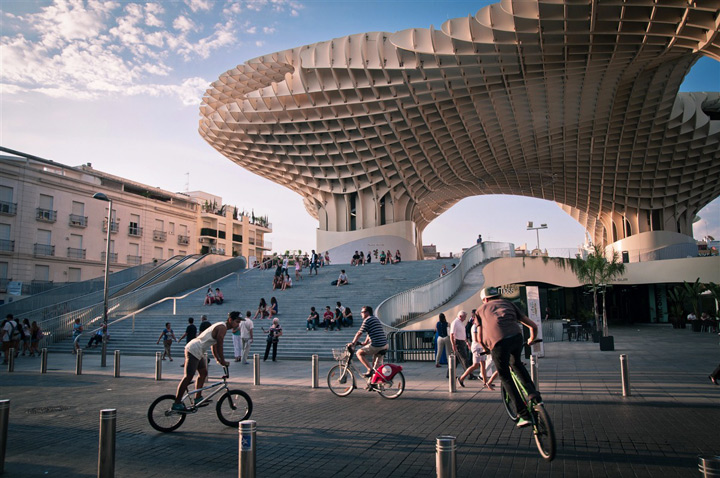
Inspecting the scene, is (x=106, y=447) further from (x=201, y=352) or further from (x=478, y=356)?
(x=478, y=356)

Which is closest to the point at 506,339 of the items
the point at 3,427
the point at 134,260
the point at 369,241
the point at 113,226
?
the point at 3,427

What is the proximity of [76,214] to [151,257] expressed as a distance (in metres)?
7.96

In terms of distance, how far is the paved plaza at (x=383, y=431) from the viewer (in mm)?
5055

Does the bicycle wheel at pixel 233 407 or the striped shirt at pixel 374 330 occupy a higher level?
the striped shirt at pixel 374 330

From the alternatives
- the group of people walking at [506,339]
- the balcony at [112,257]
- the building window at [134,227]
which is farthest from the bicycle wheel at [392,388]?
the building window at [134,227]

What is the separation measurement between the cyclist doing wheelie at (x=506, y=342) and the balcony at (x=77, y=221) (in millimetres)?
40579

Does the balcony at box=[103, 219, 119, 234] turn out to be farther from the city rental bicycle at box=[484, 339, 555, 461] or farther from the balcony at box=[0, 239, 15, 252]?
the city rental bicycle at box=[484, 339, 555, 461]

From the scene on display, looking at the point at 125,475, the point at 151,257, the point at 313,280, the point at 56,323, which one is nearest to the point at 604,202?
the point at 313,280

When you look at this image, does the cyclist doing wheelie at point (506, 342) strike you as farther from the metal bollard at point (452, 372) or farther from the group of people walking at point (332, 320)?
the group of people walking at point (332, 320)

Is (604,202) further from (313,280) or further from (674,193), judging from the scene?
(313,280)

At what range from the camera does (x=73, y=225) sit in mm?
38812

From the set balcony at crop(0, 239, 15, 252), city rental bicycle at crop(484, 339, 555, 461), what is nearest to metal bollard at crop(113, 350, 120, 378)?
city rental bicycle at crop(484, 339, 555, 461)

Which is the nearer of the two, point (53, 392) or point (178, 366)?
point (53, 392)

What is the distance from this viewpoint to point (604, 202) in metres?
→ 50.6
